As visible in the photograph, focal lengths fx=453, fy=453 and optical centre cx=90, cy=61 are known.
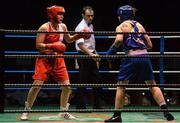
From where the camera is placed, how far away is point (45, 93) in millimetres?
6336

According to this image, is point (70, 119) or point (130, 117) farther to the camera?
point (130, 117)

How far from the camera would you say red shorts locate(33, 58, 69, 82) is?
4102 mm

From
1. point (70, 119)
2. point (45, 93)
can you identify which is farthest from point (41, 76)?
point (45, 93)

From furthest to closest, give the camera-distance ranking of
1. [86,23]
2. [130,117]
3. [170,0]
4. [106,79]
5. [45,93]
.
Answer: [170,0], [106,79], [45,93], [86,23], [130,117]

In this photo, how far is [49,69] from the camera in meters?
4.13

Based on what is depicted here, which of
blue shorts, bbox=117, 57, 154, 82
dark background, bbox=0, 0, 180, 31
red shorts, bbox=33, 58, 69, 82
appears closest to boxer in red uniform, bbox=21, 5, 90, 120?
red shorts, bbox=33, 58, 69, 82

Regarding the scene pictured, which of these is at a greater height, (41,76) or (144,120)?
(41,76)

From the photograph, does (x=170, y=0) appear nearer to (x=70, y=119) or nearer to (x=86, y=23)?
(x=86, y=23)

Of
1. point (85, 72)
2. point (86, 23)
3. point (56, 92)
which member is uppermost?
point (86, 23)

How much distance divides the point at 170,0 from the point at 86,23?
3.29 m

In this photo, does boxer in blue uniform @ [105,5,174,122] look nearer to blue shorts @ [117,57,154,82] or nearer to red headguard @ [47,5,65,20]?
blue shorts @ [117,57,154,82]

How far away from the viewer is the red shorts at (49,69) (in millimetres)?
4102

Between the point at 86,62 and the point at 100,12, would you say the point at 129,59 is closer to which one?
the point at 86,62

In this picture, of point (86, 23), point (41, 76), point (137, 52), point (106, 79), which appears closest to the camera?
point (137, 52)
